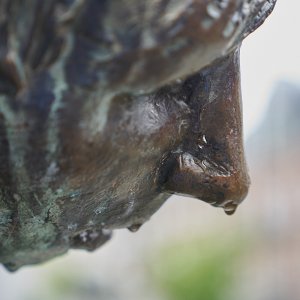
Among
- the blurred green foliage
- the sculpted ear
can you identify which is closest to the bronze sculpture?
the sculpted ear

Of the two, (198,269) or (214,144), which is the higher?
(214,144)

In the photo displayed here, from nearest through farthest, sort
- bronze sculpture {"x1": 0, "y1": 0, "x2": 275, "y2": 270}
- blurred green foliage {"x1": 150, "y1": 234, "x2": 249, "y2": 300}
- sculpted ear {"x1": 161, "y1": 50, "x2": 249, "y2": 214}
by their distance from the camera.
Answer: bronze sculpture {"x1": 0, "y1": 0, "x2": 275, "y2": 270} < sculpted ear {"x1": 161, "y1": 50, "x2": 249, "y2": 214} < blurred green foliage {"x1": 150, "y1": 234, "x2": 249, "y2": 300}

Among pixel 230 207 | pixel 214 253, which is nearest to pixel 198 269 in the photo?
pixel 214 253

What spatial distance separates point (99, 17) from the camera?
69 cm

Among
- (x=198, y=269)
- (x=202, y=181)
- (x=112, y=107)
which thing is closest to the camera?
(x=112, y=107)

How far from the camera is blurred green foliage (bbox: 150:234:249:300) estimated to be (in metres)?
8.89

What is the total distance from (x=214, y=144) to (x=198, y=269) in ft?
26.9

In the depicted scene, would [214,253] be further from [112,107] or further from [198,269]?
[112,107]

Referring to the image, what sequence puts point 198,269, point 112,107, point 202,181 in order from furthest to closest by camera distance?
point 198,269, point 202,181, point 112,107

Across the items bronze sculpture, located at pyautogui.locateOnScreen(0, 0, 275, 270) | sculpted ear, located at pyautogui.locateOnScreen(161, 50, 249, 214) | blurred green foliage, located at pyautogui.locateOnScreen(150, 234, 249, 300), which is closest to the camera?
bronze sculpture, located at pyautogui.locateOnScreen(0, 0, 275, 270)

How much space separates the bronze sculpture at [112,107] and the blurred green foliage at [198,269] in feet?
26.5

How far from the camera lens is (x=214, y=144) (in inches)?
37.5

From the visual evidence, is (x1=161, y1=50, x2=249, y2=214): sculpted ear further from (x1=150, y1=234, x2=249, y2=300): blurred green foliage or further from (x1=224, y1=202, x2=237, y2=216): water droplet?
(x1=150, y1=234, x2=249, y2=300): blurred green foliage

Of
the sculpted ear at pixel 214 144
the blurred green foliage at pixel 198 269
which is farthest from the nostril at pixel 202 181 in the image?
the blurred green foliage at pixel 198 269
